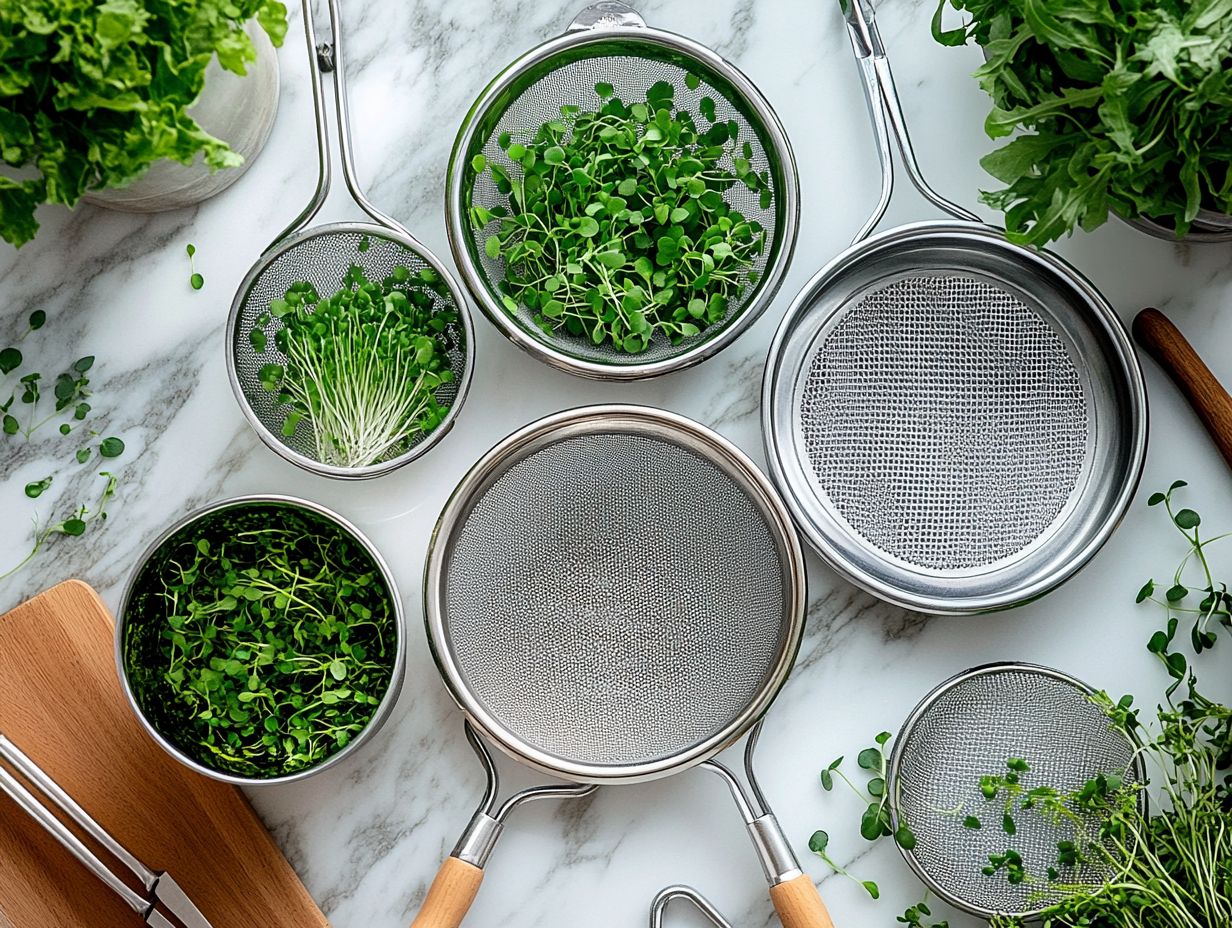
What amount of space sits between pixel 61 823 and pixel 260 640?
27cm

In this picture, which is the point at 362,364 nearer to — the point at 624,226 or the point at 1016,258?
the point at 624,226

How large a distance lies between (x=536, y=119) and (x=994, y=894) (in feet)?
3.38

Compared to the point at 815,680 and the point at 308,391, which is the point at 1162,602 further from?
the point at 308,391

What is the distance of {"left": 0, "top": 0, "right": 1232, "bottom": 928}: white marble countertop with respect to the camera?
1214mm

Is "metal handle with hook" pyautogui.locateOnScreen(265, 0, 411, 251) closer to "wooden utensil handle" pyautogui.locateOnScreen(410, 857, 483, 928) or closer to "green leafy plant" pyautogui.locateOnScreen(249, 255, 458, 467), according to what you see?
"green leafy plant" pyautogui.locateOnScreen(249, 255, 458, 467)

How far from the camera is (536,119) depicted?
1.21 meters

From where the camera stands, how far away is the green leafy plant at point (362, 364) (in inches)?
44.2

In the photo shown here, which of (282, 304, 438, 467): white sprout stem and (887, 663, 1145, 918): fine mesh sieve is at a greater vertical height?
(282, 304, 438, 467): white sprout stem

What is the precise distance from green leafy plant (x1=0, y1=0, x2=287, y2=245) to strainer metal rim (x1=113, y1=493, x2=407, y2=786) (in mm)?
349

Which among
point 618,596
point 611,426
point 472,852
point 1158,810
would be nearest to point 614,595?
point 618,596

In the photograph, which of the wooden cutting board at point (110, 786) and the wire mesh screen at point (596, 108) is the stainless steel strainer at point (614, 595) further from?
the wooden cutting board at point (110, 786)

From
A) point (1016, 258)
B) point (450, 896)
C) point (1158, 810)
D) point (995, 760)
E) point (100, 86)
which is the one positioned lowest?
point (1158, 810)

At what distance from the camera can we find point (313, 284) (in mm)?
1191

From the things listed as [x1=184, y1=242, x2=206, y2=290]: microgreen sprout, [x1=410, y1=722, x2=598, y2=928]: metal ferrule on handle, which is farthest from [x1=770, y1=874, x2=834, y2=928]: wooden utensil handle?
[x1=184, y1=242, x2=206, y2=290]: microgreen sprout
